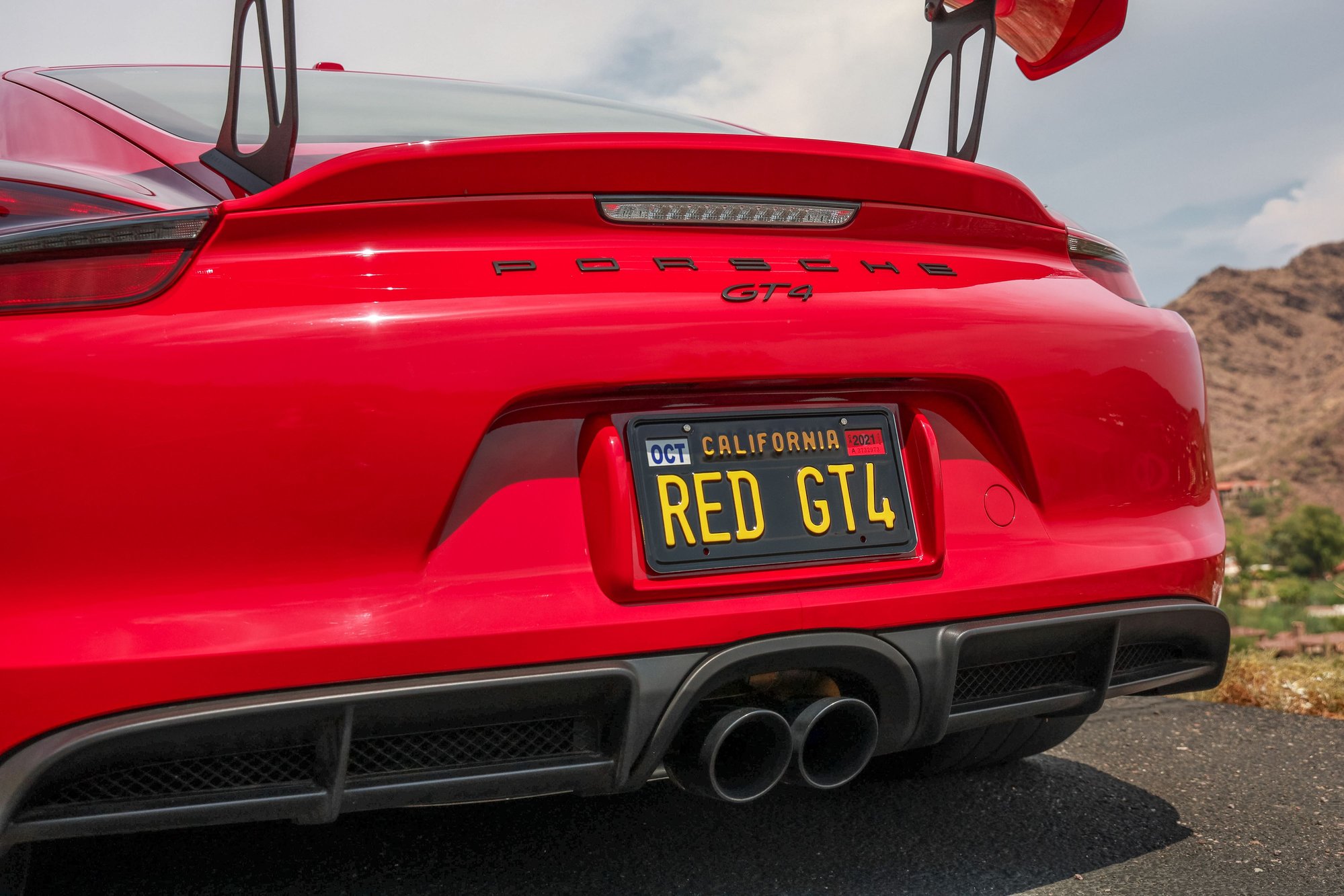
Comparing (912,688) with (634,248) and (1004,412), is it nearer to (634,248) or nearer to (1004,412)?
(1004,412)

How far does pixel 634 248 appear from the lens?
5.35ft

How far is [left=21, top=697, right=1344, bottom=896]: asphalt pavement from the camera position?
6.51 feet

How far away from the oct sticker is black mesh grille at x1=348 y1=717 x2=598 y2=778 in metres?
0.37

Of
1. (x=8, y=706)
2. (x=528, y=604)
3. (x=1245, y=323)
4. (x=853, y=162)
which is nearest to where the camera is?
(x=8, y=706)

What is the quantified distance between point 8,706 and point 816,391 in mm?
1119

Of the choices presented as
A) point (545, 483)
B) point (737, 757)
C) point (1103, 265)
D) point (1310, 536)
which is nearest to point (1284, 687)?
point (1103, 265)

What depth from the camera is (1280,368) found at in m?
79.1

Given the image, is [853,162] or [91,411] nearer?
[91,411]

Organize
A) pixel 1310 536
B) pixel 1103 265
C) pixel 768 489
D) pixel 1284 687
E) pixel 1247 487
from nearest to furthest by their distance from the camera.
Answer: pixel 768 489, pixel 1103 265, pixel 1284 687, pixel 1310 536, pixel 1247 487

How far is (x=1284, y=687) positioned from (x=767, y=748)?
108 inches

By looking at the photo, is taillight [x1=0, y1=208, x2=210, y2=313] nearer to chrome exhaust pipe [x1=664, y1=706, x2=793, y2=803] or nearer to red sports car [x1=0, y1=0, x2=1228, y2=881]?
red sports car [x1=0, y1=0, x2=1228, y2=881]

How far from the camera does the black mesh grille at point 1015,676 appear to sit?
186 centimetres

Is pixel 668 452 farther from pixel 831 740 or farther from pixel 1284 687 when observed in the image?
pixel 1284 687

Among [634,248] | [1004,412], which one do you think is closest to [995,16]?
[1004,412]
